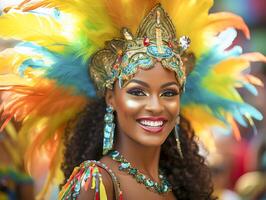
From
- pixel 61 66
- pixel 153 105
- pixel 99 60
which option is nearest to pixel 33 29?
pixel 61 66

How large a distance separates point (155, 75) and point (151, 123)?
A: 200 mm

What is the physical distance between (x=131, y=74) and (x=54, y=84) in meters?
0.46

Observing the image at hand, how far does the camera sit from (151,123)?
3.08m

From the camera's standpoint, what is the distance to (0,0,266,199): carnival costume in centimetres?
318

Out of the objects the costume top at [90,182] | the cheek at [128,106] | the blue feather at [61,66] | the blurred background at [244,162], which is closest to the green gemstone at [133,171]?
the costume top at [90,182]

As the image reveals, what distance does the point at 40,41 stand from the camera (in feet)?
10.9

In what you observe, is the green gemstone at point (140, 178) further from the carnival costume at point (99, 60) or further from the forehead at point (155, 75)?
the forehead at point (155, 75)

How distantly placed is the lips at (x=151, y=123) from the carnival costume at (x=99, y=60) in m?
0.19

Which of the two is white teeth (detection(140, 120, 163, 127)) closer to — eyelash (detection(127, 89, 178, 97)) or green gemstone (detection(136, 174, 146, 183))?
eyelash (detection(127, 89, 178, 97))

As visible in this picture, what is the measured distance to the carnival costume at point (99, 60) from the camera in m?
3.18

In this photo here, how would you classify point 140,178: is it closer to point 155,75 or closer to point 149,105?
point 149,105

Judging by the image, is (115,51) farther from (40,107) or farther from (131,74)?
(40,107)

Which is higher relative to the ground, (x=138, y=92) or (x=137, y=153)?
(x=138, y=92)

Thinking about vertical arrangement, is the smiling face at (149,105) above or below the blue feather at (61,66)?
below
